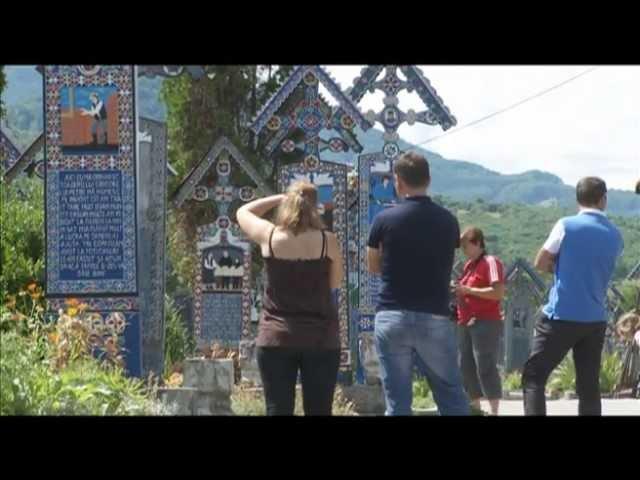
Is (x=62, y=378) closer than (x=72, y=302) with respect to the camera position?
Yes

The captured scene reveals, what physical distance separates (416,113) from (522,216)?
26.8m

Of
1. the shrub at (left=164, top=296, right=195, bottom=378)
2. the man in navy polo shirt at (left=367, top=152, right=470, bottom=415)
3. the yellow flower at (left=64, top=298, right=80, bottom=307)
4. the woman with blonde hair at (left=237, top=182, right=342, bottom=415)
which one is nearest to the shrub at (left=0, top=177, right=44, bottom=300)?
the yellow flower at (left=64, top=298, right=80, bottom=307)

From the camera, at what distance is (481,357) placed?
1168cm

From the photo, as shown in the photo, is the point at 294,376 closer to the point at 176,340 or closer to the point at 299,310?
the point at 299,310

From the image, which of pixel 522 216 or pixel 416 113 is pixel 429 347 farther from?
pixel 522 216

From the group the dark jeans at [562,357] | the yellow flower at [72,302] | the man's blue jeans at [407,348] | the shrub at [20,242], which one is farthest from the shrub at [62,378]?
the dark jeans at [562,357]

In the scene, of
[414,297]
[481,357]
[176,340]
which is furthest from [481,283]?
[176,340]

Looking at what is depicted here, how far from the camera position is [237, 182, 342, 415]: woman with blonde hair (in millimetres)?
8781

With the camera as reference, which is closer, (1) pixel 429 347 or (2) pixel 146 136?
(1) pixel 429 347

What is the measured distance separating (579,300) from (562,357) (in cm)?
40

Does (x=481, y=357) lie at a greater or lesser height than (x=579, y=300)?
lesser

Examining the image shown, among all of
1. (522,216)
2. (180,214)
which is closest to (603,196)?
(180,214)

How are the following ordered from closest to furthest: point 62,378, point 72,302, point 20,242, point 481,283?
point 62,378 < point 481,283 < point 72,302 < point 20,242
